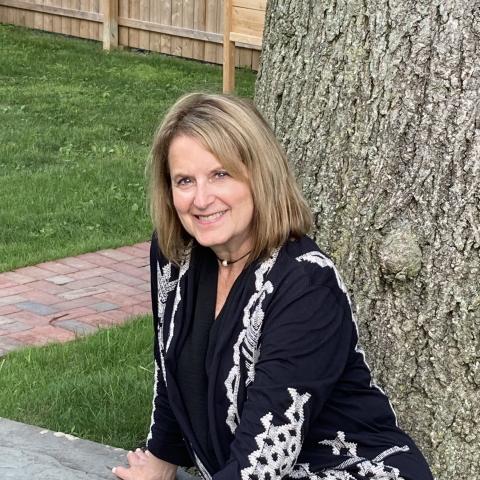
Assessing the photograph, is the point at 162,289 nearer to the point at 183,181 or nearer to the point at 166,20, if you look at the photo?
the point at 183,181

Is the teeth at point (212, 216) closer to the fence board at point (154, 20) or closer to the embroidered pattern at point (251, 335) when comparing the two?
the embroidered pattern at point (251, 335)

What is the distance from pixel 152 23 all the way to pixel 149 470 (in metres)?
11.3

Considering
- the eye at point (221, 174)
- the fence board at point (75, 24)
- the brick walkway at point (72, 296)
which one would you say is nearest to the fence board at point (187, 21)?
the fence board at point (75, 24)

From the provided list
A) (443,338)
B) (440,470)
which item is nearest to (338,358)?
(443,338)

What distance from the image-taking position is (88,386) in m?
3.97

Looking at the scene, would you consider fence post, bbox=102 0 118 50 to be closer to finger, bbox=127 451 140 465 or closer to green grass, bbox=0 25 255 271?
green grass, bbox=0 25 255 271

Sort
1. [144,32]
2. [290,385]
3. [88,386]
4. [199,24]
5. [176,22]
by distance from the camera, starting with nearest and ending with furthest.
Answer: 1. [290,385]
2. [88,386]
3. [199,24]
4. [176,22]
5. [144,32]

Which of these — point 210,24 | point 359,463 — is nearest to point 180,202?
point 359,463

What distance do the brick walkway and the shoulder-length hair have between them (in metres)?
2.45

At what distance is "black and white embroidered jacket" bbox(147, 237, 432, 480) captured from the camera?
2.25 metres

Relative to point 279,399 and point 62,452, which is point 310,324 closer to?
point 279,399

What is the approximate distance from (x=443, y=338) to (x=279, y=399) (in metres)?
0.69

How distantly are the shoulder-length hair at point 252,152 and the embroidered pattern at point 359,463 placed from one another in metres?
0.46

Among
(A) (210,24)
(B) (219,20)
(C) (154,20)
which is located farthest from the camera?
(C) (154,20)
